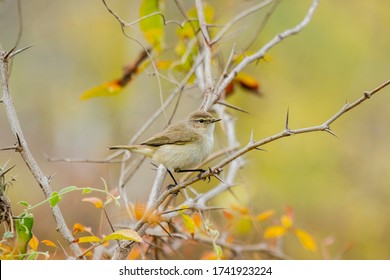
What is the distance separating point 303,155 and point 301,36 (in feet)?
7.10

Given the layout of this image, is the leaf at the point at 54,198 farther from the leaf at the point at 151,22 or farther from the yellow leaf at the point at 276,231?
the leaf at the point at 151,22

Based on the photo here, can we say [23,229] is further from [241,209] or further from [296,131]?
Answer: [241,209]

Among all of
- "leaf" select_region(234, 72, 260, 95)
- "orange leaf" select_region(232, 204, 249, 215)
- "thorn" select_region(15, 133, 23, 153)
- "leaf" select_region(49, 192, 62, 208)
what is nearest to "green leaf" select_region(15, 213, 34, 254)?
"leaf" select_region(49, 192, 62, 208)

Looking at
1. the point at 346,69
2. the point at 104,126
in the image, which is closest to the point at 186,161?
the point at 346,69

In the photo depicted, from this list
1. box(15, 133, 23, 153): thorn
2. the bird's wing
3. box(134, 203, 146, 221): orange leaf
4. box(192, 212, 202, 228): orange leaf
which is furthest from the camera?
the bird's wing

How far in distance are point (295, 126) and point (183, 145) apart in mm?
5267

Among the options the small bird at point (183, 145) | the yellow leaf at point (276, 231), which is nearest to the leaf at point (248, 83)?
the small bird at point (183, 145)

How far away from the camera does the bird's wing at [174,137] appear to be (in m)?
4.02

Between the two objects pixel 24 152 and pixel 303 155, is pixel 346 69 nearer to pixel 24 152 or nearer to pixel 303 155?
pixel 303 155

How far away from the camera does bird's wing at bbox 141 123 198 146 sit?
402cm

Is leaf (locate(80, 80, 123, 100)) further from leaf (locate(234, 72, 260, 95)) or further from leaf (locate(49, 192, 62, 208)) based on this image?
leaf (locate(49, 192, 62, 208))

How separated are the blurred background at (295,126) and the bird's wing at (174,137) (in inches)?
120

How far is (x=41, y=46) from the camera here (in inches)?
492

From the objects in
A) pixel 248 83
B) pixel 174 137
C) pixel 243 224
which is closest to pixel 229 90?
pixel 248 83
